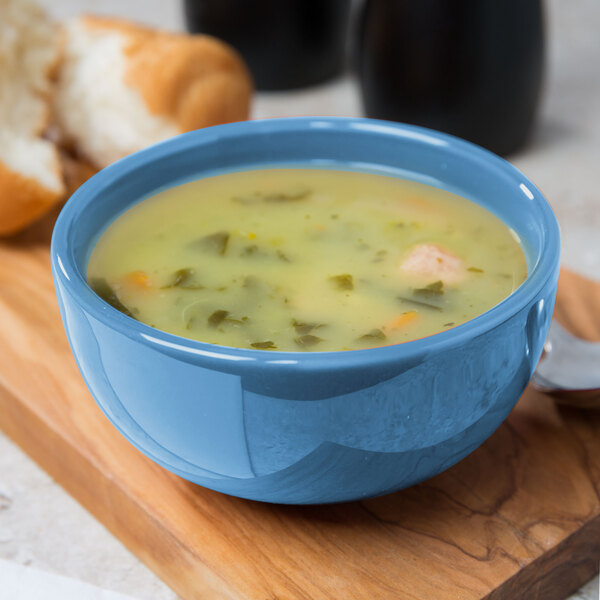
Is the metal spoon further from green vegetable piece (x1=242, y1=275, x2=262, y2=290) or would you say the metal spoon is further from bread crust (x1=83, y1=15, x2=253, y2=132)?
bread crust (x1=83, y1=15, x2=253, y2=132)

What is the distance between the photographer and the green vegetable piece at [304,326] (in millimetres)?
987

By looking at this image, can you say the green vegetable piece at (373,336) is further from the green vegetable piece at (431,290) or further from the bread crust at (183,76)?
the bread crust at (183,76)

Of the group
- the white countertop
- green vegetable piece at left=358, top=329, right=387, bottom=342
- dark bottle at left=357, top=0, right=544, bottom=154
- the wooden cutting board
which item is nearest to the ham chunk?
green vegetable piece at left=358, top=329, right=387, bottom=342

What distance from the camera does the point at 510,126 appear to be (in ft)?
6.56

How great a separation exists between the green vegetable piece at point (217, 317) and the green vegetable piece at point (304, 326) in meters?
0.07

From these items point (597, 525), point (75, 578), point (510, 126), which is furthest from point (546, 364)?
point (510, 126)

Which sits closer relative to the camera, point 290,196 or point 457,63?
point 290,196

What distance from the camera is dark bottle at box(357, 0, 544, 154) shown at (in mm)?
1867

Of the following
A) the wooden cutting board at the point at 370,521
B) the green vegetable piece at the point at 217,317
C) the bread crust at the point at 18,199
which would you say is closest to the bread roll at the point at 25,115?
the bread crust at the point at 18,199

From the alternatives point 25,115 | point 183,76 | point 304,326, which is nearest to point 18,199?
point 25,115

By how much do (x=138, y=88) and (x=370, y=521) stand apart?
1.00m

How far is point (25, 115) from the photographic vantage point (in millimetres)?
1780

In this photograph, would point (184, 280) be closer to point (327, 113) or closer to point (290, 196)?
point (290, 196)

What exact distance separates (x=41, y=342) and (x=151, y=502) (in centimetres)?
38
